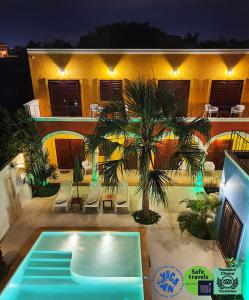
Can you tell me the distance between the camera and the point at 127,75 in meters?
14.5

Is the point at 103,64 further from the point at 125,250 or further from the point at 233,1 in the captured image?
the point at 233,1

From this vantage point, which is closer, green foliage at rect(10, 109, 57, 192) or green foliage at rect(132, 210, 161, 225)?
green foliage at rect(132, 210, 161, 225)

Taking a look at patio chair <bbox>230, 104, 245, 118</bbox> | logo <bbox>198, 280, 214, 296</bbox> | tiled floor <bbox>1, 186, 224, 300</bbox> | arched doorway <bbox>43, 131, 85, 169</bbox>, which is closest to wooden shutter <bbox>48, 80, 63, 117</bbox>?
arched doorway <bbox>43, 131, 85, 169</bbox>

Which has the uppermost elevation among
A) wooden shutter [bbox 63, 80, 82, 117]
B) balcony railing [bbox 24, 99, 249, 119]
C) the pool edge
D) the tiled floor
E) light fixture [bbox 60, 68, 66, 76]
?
light fixture [bbox 60, 68, 66, 76]

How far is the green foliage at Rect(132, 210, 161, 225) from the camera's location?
1091 cm

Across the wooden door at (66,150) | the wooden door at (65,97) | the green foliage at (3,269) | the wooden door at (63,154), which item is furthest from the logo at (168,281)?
the wooden door at (65,97)

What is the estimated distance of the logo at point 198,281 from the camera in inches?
292

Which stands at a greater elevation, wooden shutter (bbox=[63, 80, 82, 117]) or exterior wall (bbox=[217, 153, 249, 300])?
wooden shutter (bbox=[63, 80, 82, 117])

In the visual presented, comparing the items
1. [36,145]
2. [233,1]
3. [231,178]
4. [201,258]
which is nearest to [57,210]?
[36,145]

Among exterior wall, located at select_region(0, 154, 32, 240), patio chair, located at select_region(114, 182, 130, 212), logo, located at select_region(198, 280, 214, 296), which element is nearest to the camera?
logo, located at select_region(198, 280, 214, 296)

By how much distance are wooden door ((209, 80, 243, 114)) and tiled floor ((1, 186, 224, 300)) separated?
5.32 meters

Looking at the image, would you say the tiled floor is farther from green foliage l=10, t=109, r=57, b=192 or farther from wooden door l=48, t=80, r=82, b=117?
wooden door l=48, t=80, r=82, b=117

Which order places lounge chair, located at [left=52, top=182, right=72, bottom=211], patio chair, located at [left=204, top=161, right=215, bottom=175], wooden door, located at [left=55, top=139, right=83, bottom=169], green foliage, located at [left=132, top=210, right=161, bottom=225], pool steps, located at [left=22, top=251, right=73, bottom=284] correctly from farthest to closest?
wooden door, located at [left=55, top=139, right=83, bottom=169], patio chair, located at [left=204, top=161, right=215, bottom=175], lounge chair, located at [left=52, top=182, right=72, bottom=211], green foliage, located at [left=132, top=210, right=161, bottom=225], pool steps, located at [left=22, top=251, right=73, bottom=284]

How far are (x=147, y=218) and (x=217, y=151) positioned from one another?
7.29 meters
